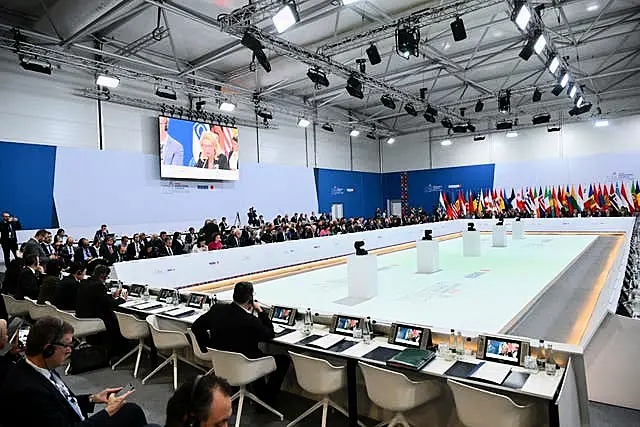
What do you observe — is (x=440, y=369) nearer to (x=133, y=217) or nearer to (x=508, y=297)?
(x=508, y=297)

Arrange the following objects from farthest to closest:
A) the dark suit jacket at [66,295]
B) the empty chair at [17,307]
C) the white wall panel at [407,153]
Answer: the white wall panel at [407,153] → the empty chair at [17,307] → the dark suit jacket at [66,295]

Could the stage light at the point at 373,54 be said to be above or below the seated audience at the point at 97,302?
above

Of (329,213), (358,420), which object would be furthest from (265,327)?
(329,213)

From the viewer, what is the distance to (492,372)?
2846 millimetres

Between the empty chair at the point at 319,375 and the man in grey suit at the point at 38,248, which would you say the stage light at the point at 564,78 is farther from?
the man in grey suit at the point at 38,248

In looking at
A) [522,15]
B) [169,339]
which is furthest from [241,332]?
[522,15]

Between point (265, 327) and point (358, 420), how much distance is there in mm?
1040

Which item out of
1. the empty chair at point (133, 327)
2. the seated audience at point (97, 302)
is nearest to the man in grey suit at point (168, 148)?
the seated audience at point (97, 302)

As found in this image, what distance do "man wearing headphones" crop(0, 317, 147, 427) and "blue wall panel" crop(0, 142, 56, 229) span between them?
34.3 feet

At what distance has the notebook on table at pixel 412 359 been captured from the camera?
2914mm

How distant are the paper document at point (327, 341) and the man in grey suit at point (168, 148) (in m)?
11.3

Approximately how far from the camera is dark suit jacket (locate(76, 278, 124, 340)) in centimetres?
481

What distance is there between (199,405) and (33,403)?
3.25 ft

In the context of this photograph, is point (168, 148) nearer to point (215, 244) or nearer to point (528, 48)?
point (215, 244)
